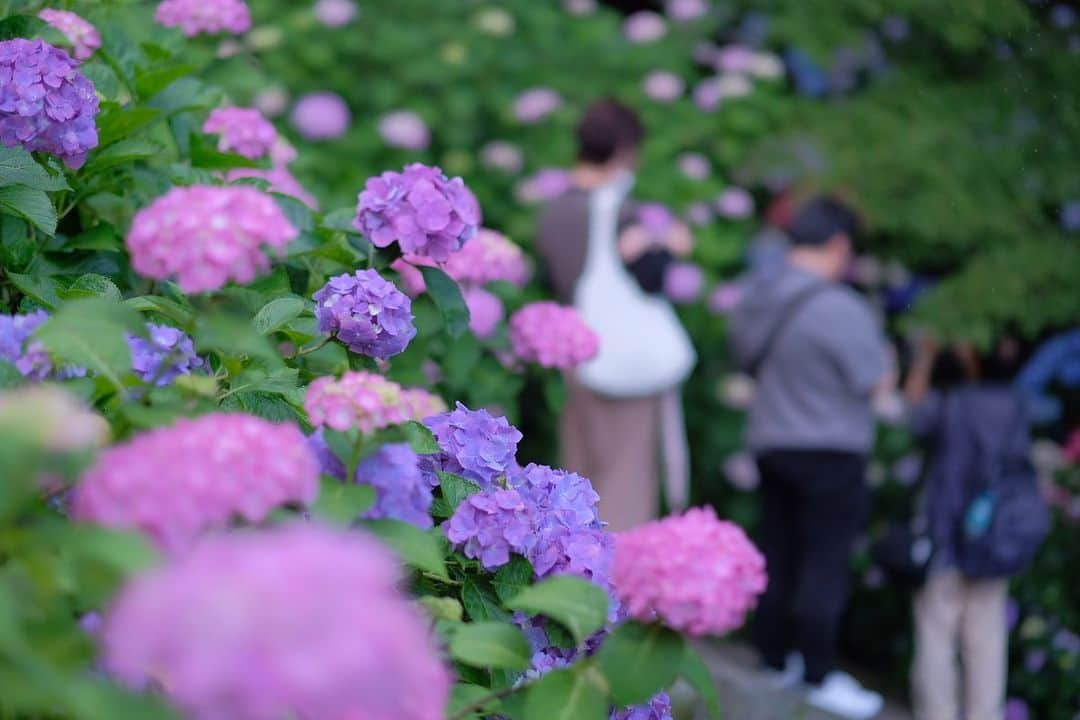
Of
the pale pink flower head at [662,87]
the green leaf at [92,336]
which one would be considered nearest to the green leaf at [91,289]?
the green leaf at [92,336]

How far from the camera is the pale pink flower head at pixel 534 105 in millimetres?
5156

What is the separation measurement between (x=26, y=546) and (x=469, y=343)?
153 centimetres

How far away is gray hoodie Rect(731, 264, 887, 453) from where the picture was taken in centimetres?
396

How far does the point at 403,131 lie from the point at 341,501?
395 centimetres

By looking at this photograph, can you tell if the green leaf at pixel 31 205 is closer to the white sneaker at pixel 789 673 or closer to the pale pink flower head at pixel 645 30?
the white sneaker at pixel 789 673

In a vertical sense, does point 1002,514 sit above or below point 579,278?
below

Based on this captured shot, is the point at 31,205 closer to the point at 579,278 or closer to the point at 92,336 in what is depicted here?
the point at 92,336

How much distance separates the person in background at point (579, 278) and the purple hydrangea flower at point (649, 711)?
8.96 feet

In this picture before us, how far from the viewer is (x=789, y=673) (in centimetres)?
439

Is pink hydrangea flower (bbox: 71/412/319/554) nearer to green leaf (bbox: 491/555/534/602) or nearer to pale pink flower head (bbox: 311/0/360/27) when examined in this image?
green leaf (bbox: 491/555/534/602)

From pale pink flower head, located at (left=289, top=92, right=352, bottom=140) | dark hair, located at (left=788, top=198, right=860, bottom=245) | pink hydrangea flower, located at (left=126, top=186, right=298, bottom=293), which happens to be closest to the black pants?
dark hair, located at (left=788, top=198, right=860, bottom=245)

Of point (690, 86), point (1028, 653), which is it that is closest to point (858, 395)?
point (1028, 653)

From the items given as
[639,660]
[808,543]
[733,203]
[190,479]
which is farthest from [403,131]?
[190,479]

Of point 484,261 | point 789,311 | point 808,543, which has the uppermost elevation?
point 484,261
